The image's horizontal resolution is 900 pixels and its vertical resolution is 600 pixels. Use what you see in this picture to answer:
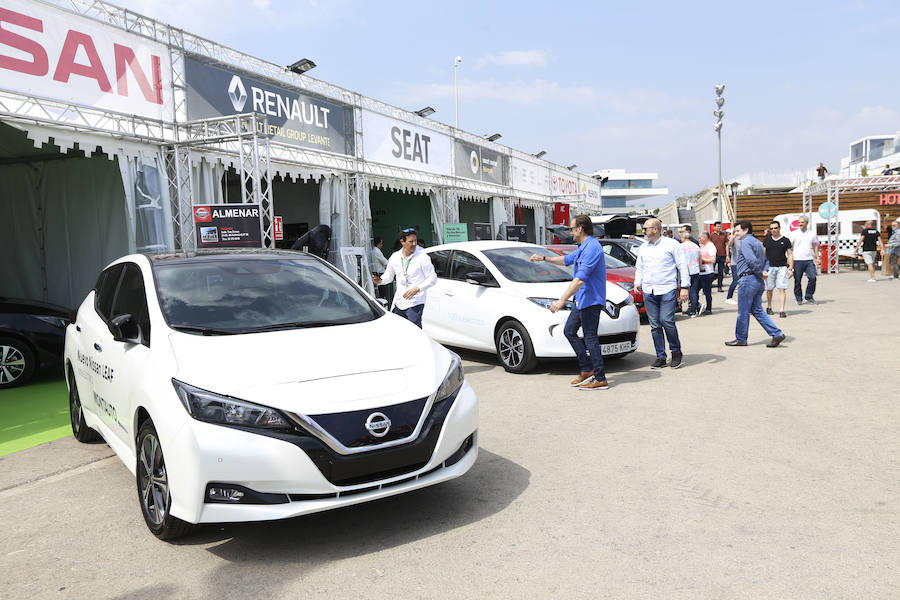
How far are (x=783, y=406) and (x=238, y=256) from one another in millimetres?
4913

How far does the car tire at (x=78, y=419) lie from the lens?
219 inches

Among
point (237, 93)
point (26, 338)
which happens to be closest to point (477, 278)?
point (26, 338)

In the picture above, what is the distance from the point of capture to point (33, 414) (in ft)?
23.1

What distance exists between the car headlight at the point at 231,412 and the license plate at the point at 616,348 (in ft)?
17.6

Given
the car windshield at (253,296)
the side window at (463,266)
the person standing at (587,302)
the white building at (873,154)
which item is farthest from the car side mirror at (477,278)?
the white building at (873,154)

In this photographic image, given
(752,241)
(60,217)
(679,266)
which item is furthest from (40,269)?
(752,241)

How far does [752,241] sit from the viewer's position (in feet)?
31.0

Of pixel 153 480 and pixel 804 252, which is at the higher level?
pixel 804 252

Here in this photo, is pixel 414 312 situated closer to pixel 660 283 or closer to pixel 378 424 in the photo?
pixel 660 283

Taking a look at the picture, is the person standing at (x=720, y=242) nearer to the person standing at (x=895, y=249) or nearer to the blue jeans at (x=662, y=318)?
the person standing at (x=895, y=249)

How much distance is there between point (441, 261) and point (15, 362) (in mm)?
5597

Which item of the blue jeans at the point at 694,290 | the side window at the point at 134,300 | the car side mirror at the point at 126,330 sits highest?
the side window at the point at 134,300

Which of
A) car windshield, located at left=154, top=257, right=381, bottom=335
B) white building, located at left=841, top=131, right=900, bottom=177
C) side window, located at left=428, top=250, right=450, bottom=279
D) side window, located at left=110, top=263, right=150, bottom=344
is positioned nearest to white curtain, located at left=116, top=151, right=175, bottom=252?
side window, located at left=428, top=250, right=450, bottom=279

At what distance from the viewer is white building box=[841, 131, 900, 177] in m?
63.7
